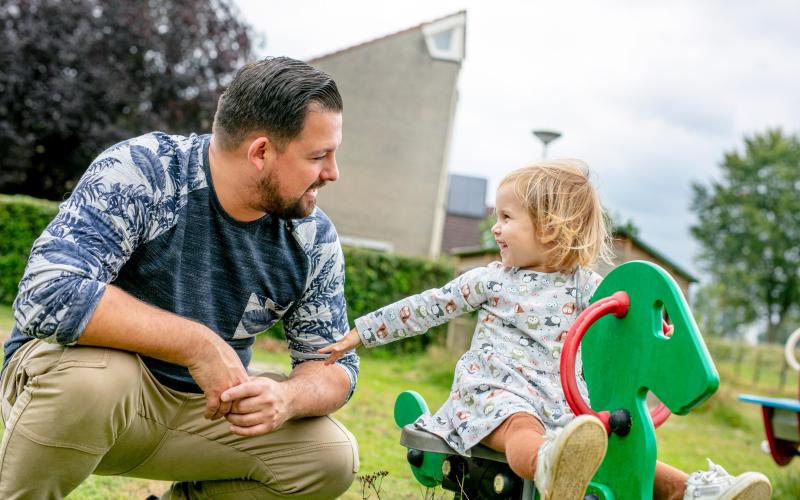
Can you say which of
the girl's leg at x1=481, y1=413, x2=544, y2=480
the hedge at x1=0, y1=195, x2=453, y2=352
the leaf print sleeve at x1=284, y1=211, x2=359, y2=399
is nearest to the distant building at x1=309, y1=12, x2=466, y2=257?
the hedge at x1=0, y1=195, x2=453, y2=352

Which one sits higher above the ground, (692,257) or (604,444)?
(604,444)

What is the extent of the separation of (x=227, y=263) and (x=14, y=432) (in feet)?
2.58

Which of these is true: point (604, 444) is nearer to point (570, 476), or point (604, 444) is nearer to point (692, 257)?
point (570, 476)

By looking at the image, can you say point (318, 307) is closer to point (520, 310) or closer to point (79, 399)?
point (520, 310)

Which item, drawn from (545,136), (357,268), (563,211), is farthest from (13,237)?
(563,211)

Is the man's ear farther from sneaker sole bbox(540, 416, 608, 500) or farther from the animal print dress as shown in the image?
sneaker sole bbox(540, 416, 608, 500)

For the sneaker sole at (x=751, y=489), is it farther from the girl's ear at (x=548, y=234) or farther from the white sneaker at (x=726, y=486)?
the girl's ear at (x=548, y=234)

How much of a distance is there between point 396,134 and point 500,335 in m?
20.3

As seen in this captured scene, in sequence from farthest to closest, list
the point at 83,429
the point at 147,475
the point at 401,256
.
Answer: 1. the point at 401,256
2. the point at 147,475
3. the point at 83,429

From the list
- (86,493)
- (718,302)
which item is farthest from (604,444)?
(718,302)

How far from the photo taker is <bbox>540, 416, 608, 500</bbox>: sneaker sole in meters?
1.93

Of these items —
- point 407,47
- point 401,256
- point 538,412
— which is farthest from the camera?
point 407,47

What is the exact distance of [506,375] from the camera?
8.67ft

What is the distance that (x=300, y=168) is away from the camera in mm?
2578
